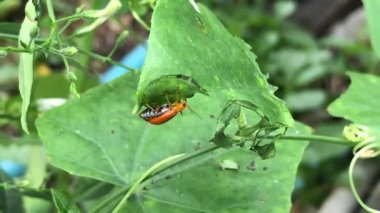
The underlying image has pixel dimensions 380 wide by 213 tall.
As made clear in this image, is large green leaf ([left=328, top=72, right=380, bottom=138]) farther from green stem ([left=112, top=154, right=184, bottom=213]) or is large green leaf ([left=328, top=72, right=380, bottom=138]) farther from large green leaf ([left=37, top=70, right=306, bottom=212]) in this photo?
green stem ([left=112, top=154, right=184, bottom=213])

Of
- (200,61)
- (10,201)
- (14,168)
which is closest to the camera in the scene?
(200,61)

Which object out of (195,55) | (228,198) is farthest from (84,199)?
(195,55)

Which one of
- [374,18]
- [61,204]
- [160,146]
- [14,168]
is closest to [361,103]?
[374,18]

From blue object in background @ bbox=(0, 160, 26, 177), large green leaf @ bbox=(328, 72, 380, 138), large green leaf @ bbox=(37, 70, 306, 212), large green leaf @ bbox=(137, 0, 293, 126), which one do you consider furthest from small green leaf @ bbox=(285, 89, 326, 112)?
large green leaf @ bbox=(137, 0, 293, 126)

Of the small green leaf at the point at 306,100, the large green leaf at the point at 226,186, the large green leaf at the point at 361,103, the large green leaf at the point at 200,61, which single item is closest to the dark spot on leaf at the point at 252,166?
the large green leaf at the point at 226,186

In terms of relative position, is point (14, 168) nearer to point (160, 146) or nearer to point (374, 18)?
point (160, 146)

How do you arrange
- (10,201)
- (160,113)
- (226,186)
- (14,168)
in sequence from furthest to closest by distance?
(14,168) → (10,201) → (226,186) → (160,113)

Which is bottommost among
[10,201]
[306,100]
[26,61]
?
[306,100]

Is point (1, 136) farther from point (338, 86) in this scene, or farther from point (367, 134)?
point (338, 86)
